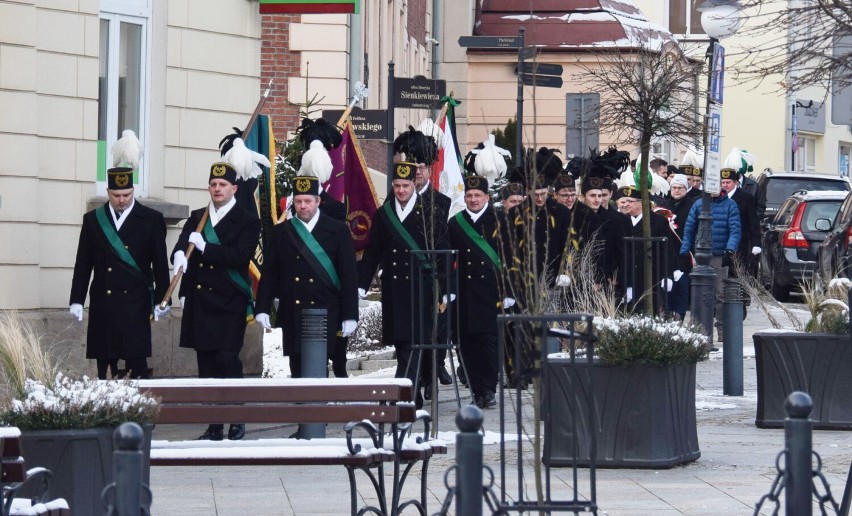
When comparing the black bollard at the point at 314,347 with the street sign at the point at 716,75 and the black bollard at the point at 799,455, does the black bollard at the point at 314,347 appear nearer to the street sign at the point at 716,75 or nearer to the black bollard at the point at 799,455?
the black bollard at the point at 799,455

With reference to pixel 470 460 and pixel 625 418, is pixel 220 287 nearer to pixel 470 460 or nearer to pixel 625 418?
pixel 625 418

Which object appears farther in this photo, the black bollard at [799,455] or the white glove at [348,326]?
the white glove at [348,326]

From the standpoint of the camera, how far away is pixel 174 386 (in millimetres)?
8484

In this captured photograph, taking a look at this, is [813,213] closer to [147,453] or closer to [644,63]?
[644,63]

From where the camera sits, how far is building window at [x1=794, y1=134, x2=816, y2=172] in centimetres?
A: 5609

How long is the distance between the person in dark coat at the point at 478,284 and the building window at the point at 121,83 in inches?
104

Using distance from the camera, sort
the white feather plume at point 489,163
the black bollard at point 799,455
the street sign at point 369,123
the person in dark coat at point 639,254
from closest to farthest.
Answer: the black bollard at point 799,455
the white feather plume at point 489,163
the person in dark coat at point 639,254
the street sign at point 369,123

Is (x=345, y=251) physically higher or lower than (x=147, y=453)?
higher

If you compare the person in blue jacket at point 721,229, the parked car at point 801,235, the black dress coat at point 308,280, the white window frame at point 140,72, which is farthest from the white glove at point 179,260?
the parked car at point 801,235

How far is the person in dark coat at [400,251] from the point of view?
13.6 meters

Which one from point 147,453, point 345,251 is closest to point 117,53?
point 345,251

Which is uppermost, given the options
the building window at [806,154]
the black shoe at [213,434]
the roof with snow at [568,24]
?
the roof with snow at [568,24]

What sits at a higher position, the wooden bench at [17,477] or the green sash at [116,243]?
the green sash at [116,243]

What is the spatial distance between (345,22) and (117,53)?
9.19 m
